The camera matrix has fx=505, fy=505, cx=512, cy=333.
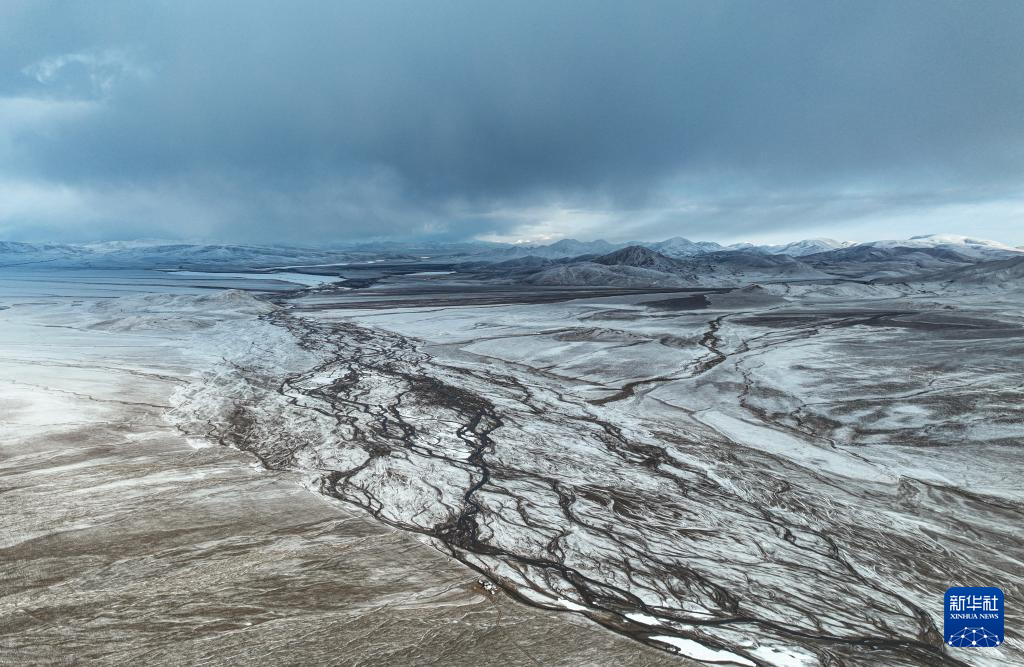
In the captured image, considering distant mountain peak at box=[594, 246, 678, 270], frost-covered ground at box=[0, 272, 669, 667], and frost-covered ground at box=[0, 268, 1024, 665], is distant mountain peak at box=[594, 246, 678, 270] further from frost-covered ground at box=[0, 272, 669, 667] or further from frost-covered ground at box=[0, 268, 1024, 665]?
frost-covered ground at box=[0, 272, 669, 667]

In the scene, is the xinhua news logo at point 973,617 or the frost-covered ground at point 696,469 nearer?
the xinhua news logo at point 973,617

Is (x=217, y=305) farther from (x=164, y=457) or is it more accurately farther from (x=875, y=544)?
(x=875, y=544)

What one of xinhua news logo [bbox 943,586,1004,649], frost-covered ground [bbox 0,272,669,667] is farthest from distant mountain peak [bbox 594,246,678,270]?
frost-covered ground [bbox 0,272,669,667]

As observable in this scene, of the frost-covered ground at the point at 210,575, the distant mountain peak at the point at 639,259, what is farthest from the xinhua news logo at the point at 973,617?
the distant mountain peak at the point at 639,259

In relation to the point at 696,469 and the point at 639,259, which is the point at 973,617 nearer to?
the point at 696,469

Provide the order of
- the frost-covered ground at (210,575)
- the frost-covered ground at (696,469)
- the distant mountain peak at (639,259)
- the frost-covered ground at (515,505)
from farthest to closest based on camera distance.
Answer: the distant mountain peak at (639,259), the frost-covered ground at (696,469), the frost-covered ground at (515,505), the frost-covered ground at (210,575)

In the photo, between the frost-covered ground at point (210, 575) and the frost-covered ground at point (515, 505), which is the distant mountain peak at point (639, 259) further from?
the frost-covered ground at point (210, 575)
